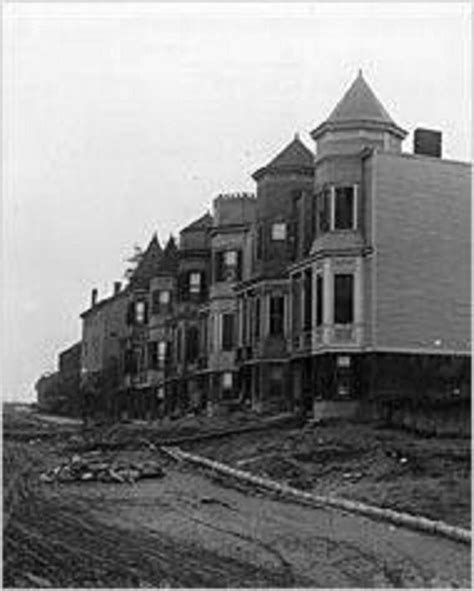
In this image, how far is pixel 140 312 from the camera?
55.8 meters

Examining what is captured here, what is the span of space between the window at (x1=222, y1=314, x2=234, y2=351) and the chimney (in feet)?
36.2

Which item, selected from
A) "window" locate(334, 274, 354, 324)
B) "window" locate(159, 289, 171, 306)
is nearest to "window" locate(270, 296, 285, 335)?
"window" locate(334, 274, 354, 324)

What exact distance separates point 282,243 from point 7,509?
22287mm

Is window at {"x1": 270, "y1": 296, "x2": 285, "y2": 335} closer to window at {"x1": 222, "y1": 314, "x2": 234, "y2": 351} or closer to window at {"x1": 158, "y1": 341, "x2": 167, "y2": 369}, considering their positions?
window at {"x1": 222, "y1": 314, "x2": 234, "y2": 351}

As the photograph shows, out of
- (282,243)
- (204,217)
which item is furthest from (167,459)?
(204,217)

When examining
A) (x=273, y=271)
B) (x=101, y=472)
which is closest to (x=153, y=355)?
(x=273, y=271)

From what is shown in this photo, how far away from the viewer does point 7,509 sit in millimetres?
16453

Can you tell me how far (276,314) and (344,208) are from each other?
556 centimetres

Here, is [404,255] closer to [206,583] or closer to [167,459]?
[167,459]

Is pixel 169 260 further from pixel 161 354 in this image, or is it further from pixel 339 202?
pixel 339 202

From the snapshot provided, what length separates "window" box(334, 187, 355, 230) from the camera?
32.6m

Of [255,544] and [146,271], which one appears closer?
[255,544]

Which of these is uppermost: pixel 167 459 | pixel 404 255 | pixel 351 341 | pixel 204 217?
pixel 204 217

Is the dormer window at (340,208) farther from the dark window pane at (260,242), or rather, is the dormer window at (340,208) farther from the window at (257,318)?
the window at (257,318)
